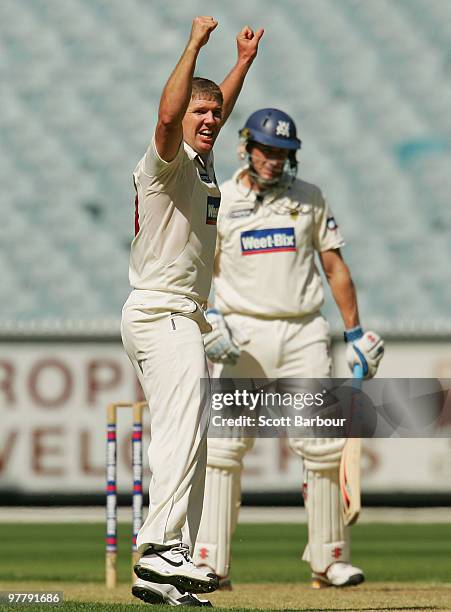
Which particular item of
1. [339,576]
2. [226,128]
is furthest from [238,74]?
[226,128]

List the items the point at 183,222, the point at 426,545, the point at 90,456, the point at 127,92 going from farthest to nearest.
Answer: the point at 127,92 < the point at 90,456 < the point at 426,545 < the point at 183,222

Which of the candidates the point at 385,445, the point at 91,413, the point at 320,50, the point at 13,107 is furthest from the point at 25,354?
the point at 320,50

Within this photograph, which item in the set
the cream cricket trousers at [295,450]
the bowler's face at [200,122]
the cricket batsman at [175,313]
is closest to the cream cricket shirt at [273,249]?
the cream cricket trousers at [295,450]

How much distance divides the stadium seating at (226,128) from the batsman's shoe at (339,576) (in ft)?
30.4

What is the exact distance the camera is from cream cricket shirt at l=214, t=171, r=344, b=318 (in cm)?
648

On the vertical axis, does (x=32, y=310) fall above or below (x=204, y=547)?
above

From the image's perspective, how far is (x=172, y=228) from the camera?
487 cm

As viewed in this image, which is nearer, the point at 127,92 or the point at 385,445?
the point at 385,445

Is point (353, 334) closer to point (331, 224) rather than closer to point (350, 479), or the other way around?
point (331, 224)

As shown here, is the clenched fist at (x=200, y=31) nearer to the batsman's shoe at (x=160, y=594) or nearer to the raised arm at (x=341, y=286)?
the batsman's shoe at (x=160, y=594)

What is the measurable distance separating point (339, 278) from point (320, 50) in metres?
11.3

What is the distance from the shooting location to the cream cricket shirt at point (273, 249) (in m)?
6.48

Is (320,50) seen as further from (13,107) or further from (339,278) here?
(339,278)

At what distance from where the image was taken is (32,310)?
1598 cm
